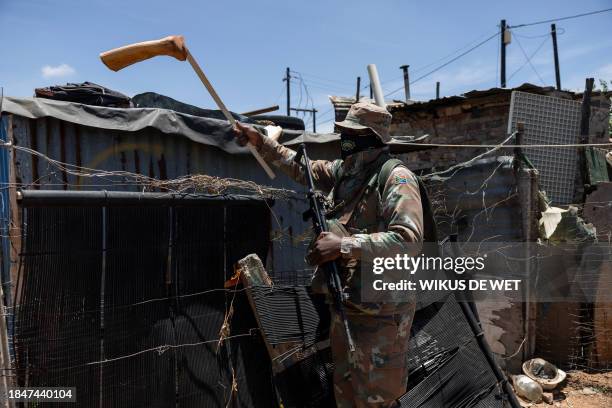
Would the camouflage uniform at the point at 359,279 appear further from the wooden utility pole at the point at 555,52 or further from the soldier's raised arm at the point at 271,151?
the wooden utility pole at the point at 555,52

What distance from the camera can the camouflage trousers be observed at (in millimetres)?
2705

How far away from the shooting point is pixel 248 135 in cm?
329

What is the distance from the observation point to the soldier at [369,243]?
2.55 metres

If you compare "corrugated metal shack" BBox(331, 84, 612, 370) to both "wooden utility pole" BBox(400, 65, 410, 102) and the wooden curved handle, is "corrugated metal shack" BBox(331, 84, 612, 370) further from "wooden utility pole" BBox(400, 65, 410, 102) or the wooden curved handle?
"wooden utility pole" BBox(400, 65, 410, 102)

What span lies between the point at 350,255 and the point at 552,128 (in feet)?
18.9

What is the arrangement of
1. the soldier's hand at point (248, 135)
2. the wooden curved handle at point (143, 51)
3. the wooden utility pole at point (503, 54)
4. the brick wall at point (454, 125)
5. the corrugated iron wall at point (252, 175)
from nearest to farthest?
the wooden curved handle at point (143, 51) → the soldier's hand at point (248, 135) → the corrugated iron wall at point (252, 175) → the brick wall at point (454, 125) → the wooden utility pole at point (503, 54)

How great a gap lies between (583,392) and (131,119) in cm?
498

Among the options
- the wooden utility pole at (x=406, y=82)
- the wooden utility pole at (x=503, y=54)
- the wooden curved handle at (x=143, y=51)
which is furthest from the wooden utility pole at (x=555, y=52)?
the wooden curved handle at (x=143, y=51)

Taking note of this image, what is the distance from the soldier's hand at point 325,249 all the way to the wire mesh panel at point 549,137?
4.97 metres

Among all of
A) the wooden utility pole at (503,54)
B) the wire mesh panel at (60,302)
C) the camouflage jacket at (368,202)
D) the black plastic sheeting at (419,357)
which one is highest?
the wooden utility pole at (503,54)

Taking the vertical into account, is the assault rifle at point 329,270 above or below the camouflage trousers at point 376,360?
above

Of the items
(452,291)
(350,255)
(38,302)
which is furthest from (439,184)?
(38,302)

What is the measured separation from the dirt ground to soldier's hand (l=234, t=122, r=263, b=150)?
3.60 meters

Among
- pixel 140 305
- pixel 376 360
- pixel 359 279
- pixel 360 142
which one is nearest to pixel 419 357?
pixel 376 360
